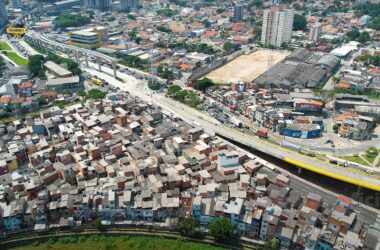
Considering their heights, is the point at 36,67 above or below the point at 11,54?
above

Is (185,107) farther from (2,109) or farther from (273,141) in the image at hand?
(2,109)

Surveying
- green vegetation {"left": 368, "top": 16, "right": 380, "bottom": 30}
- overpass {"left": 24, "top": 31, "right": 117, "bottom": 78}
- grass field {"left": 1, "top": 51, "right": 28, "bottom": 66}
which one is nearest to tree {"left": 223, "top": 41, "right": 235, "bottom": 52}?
overpass {"left": 24, "top": 31, "right": 117, "bottom": 78}

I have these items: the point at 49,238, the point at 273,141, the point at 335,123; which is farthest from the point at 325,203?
the point at 49,238

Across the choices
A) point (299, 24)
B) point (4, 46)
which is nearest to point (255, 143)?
point (299, 24)

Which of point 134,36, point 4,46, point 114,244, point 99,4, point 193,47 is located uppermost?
point 99,4

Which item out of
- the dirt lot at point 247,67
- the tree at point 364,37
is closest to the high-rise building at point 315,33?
the tree at point 364,37

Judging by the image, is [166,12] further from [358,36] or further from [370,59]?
[370,59]

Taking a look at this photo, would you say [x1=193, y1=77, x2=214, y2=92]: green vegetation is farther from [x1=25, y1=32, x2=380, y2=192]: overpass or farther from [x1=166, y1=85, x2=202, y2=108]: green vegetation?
[x1=25, y1=32, x2=380, y2=192]: overpass

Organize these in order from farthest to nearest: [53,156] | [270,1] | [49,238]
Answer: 1. [270,1]
2. [53,156]
3. [49,238]
